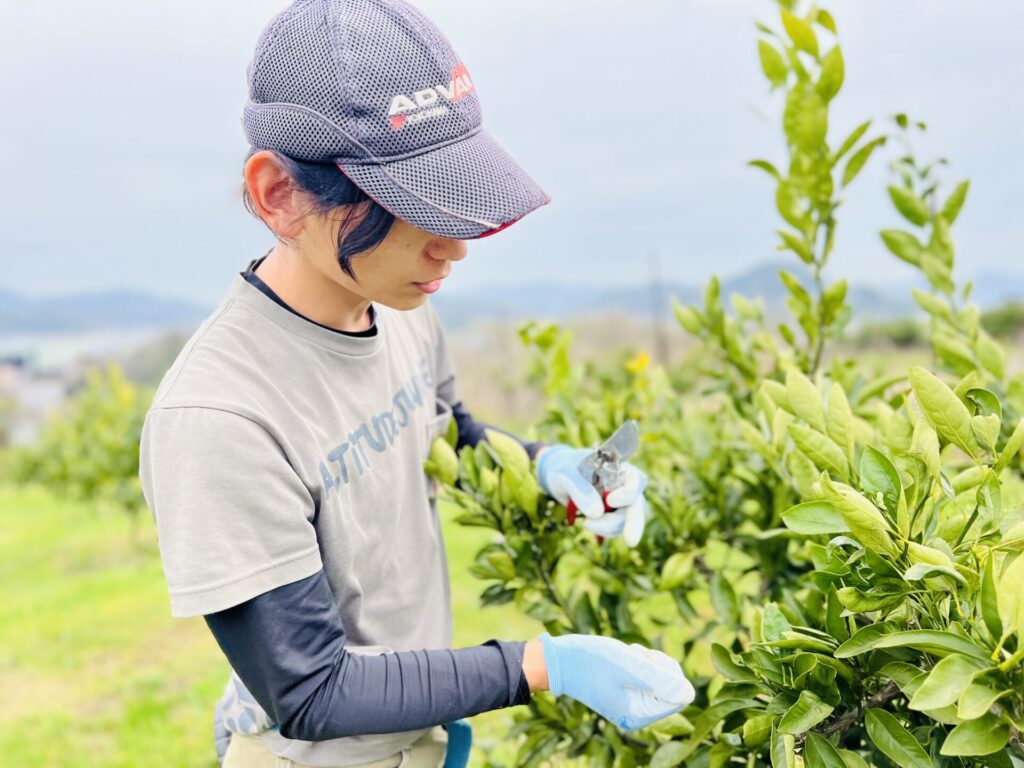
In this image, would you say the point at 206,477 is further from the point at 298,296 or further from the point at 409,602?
the point at 409,602

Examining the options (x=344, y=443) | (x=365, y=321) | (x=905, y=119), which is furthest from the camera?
(x=905, y=119)

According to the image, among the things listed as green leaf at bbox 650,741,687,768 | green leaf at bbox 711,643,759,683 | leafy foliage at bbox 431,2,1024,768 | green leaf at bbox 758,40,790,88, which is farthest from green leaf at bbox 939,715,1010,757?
green leaf at bbox 758,40,790,88

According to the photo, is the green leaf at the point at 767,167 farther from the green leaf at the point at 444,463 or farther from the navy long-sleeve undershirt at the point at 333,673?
the navy long-sleeve undershirt at the point at 333,673

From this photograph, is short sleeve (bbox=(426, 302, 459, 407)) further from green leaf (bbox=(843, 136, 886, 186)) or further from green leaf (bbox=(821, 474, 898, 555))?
green leaf (bbox=(821, 474, 898, 555))

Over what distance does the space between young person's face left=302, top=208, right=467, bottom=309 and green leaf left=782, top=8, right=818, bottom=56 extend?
817 millimetres

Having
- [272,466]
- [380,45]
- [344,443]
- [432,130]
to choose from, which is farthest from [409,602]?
[380,45]

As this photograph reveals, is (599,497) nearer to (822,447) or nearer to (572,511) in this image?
(572,511)

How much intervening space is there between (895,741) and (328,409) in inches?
36.2

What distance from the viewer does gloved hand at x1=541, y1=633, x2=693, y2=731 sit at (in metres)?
1.32

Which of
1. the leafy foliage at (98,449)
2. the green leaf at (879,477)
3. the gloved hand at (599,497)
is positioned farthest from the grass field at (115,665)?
the green leaf at (879,477)

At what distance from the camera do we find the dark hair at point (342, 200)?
4.21 ft

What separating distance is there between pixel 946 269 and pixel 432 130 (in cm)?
124

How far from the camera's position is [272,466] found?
128cm

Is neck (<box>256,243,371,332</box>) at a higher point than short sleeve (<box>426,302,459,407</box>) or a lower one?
higher
